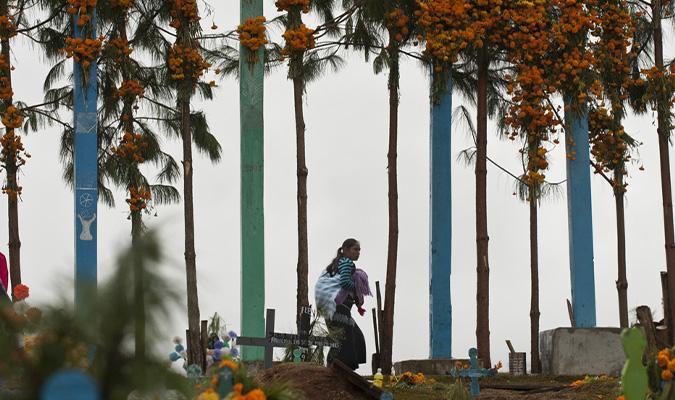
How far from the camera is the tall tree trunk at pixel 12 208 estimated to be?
65.5ft

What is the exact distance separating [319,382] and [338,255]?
453 centimetres

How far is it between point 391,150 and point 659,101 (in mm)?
4832

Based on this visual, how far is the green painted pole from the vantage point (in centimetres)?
1599

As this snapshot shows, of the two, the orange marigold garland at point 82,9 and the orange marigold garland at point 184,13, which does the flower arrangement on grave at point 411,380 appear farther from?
the orange marigold garland at point 184,13

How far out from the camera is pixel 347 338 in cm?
1485

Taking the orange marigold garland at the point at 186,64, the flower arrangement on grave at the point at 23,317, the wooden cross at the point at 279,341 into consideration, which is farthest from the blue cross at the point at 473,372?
the flower arrangement on grave at the point at 23,317

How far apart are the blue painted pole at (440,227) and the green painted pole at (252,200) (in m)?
3.98

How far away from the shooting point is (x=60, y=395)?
1.57 metres

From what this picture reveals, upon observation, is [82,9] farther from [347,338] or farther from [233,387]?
[233,387]

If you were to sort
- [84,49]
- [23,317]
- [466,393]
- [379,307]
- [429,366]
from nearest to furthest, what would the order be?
[23,317] < [466,393] < [84,49] < [429,366] < [379,307]

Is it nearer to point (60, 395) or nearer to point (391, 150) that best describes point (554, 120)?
point (391, 150)

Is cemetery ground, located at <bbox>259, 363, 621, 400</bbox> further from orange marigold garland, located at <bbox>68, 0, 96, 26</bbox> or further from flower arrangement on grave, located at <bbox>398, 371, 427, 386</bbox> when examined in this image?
orange marigold garland, located at <bbox>68, 0, 96, 26</bbox>

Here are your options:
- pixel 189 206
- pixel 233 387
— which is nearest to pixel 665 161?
pixel 189 206

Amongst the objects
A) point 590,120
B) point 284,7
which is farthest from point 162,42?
point 590,120
